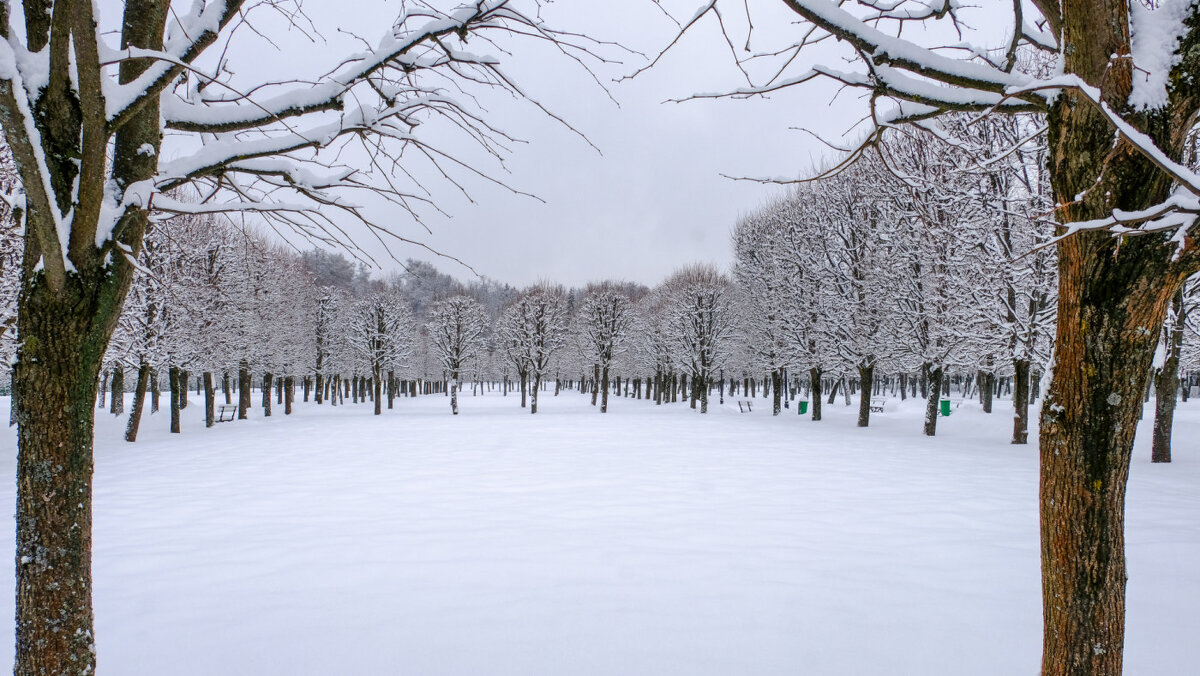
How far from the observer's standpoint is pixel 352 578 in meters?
4.94

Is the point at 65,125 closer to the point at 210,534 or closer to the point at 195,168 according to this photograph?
the point at 195,168

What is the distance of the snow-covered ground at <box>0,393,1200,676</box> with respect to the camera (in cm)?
368

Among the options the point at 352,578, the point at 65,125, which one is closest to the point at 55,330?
the point at 65,125

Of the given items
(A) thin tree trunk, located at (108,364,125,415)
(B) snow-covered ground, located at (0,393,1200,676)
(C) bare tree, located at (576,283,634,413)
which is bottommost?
(A) thin tree trunk, located at (108,364,125,415)

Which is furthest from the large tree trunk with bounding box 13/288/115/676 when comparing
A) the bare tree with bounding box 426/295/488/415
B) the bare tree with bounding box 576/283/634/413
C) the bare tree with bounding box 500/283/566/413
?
the bare tree with bounding box 576/283/634/413

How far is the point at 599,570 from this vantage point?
512 centimetres

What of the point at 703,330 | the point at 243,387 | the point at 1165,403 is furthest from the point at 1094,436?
the point at 243,387

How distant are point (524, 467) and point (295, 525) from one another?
4859 mm

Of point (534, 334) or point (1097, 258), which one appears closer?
point (1097, 258)

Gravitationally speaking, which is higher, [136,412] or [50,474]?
[50,474]

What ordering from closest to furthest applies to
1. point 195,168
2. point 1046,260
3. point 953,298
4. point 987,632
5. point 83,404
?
point 83,404 → point 195,168 → point 987,632 → point 1046,260 → point 953,298

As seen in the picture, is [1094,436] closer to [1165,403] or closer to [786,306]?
[1165,403]

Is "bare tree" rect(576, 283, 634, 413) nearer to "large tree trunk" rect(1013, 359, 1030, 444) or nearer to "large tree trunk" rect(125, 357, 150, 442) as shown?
"large tree trunk" rect(1013, 359, 1030, 444)

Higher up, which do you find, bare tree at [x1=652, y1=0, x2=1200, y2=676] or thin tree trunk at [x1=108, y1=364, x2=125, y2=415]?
bare tree at [x1=652, y1=0, x2=1200, y2=676]
